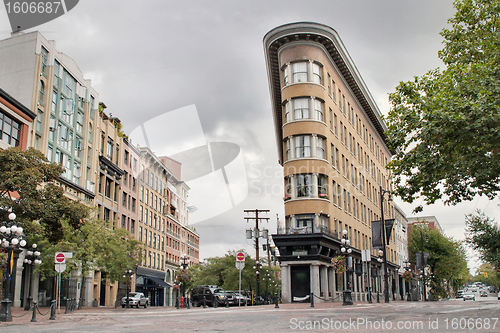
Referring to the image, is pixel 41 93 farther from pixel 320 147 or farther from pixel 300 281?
pixel 300 281

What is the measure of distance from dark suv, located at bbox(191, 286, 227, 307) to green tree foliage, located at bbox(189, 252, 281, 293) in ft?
96.4

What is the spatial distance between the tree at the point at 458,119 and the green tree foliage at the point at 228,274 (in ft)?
173

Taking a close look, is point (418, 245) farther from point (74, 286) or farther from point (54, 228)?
point (54, 228)

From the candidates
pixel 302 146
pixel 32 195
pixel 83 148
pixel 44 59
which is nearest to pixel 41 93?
pixel 44 59

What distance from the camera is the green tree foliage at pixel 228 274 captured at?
244 ft

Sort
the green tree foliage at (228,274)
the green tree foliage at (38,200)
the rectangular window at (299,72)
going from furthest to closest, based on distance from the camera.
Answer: the green tree foliage at (228,274) < the rectangular window at (299,72) < the green tree foliage at (38,200)

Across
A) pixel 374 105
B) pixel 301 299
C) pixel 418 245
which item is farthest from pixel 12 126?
pixel 418 245

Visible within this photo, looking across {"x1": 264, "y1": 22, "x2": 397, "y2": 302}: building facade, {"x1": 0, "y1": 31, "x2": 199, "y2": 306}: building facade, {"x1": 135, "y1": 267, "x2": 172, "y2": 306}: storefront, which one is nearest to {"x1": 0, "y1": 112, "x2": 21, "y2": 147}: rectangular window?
{"x1": 0, "y1": 31, "x2": 199, "y2": 306}: building facade

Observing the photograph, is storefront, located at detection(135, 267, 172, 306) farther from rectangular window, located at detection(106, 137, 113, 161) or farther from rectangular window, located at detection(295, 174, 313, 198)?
rectangular window, located at detection(295, 174, 313, 198)

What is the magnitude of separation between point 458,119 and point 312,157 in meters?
26.1

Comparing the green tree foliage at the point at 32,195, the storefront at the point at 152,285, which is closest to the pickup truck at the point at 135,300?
the storefront at the point at 152,285

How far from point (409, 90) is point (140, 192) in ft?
176

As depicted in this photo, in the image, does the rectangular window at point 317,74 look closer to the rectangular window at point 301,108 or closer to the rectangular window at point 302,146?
the rectangular window at point 301,108

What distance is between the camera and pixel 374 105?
227 ft
